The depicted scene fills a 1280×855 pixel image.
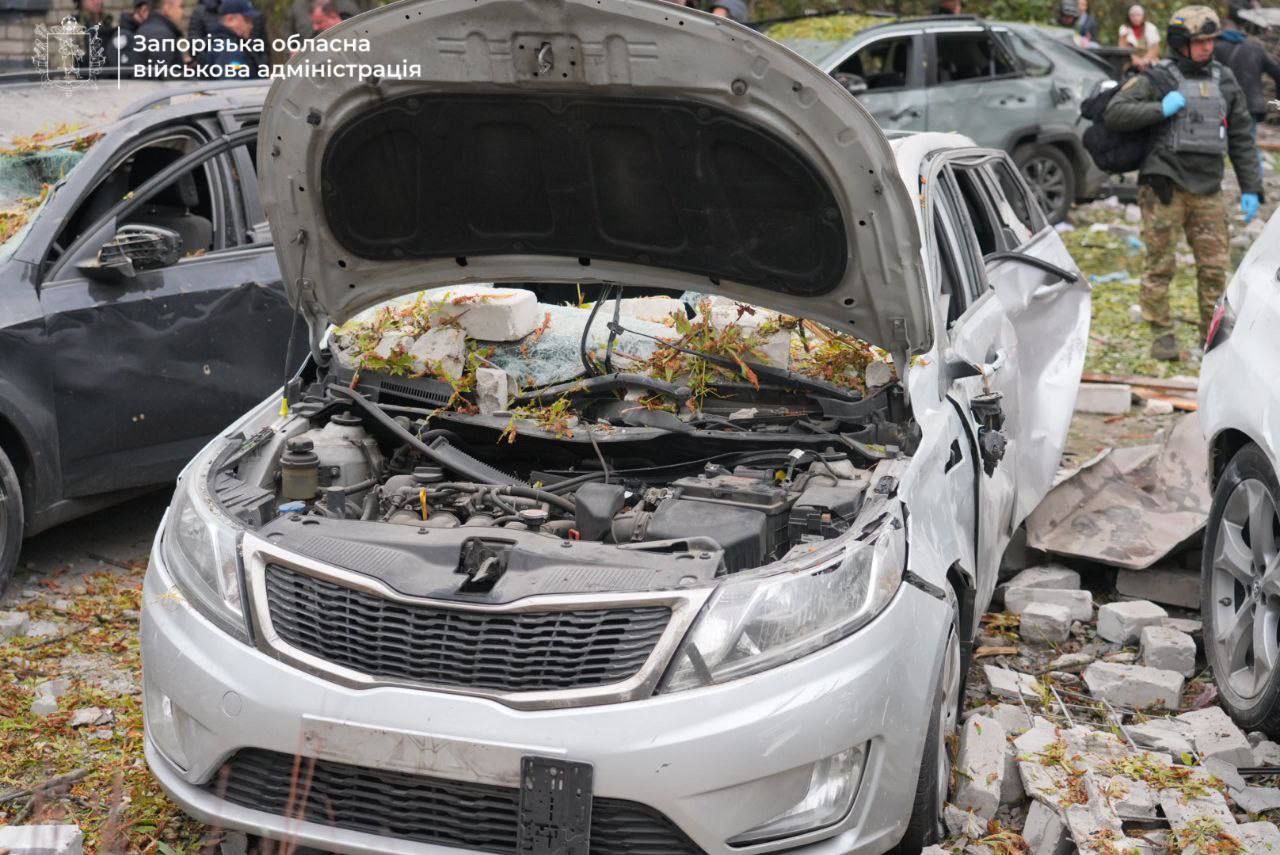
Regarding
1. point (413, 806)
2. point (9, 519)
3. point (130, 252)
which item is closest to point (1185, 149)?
point (130, 252)

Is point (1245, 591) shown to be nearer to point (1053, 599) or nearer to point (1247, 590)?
point (1247, 590)

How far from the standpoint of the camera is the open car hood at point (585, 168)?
3.49 meters

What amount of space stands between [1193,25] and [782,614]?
7118mm

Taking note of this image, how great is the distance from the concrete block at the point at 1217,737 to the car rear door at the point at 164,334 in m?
3.78

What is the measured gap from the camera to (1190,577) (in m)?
5.25

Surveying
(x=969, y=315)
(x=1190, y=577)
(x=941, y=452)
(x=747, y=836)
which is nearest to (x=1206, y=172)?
(x=1190, y=577)

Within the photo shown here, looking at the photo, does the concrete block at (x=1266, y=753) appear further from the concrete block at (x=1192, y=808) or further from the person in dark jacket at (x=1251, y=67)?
the person in dark jacket at (x=1251, y=67)

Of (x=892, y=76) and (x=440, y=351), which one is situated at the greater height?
(x=892, y=76)

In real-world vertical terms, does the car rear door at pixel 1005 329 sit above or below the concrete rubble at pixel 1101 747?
above

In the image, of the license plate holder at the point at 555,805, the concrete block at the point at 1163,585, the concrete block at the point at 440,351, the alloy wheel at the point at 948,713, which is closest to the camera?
the license plate holder at the point at 555,805

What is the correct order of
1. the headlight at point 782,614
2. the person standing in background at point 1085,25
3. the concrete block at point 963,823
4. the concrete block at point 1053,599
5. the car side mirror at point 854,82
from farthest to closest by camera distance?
the person standing in background at point 1085,25 → the car side mirror at point 854,82 → the concrete block at point 1053,599 → the concrete block at point 963,823 → the headlight at point 782,614

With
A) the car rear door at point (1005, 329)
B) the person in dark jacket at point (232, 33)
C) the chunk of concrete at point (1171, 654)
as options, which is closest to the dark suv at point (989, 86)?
the person in dark jacket at point (232, 33)

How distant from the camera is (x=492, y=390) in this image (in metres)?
4.22

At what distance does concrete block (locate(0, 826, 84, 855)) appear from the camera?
3058mm
